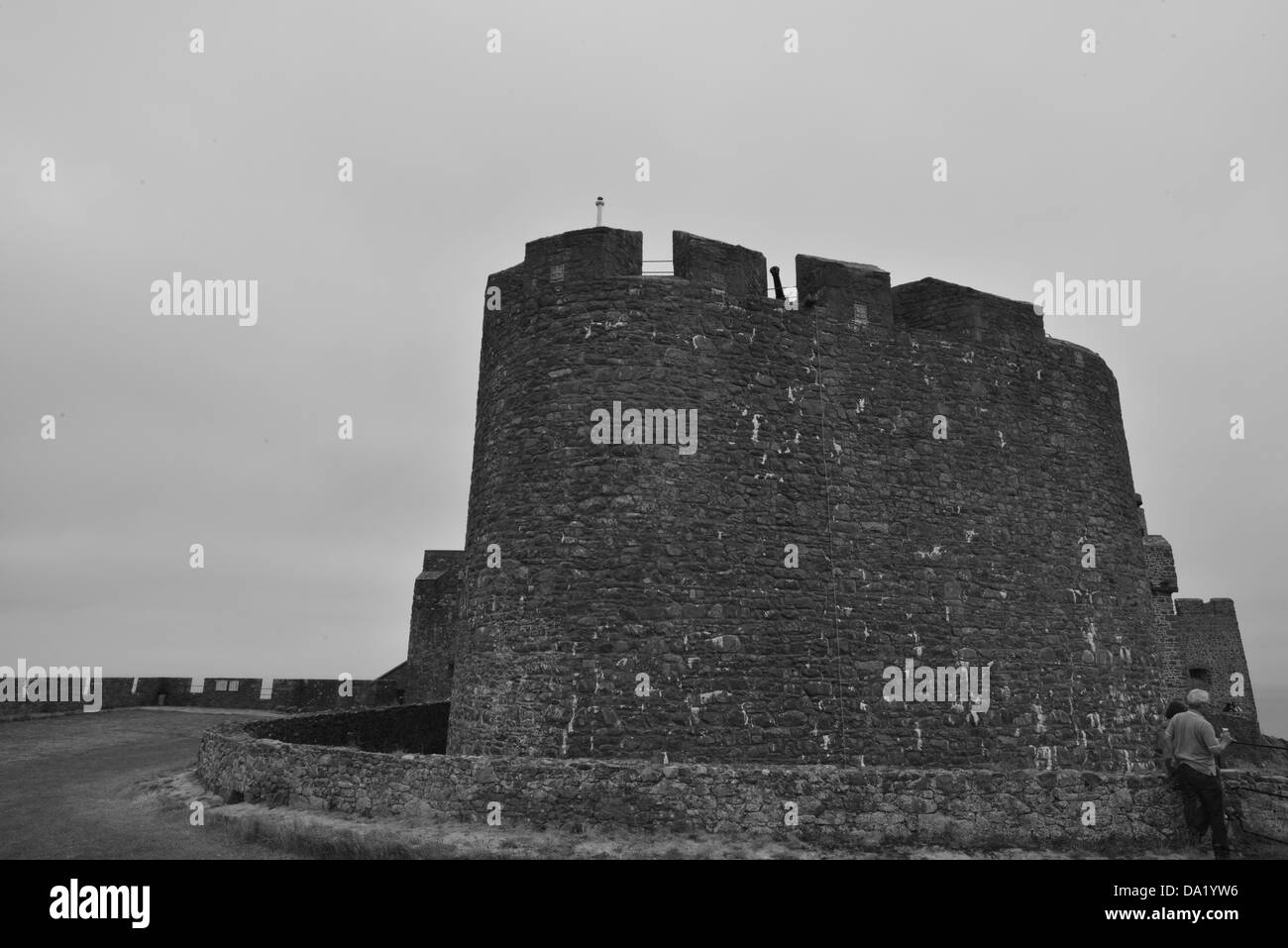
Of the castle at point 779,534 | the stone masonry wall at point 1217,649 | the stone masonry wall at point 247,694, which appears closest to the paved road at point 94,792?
the castle at point 779,534

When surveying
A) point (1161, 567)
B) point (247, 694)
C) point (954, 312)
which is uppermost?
point (954, 312)

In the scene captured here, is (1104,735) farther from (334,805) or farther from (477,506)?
(334,805)

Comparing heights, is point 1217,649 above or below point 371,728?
above

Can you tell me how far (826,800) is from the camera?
26.7 feet

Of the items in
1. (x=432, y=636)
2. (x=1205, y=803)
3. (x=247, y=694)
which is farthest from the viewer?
(x=247, y=694)

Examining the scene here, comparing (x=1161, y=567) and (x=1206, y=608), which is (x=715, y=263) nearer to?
(x=1161, y=567)

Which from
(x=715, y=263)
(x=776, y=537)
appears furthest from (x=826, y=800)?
(x=715, y=263)

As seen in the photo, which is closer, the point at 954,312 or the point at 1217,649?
the point at 954,312

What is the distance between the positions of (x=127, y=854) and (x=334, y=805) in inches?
83.1

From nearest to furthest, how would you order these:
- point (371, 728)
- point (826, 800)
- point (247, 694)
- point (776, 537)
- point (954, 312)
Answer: point (826, 800)
point (776, 537)
point (954, 312)
point (371, 728)
point (247, 694)

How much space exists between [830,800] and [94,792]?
11.3 meters

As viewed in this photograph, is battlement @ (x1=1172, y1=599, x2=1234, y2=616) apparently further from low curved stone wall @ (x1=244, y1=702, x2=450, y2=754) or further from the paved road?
the paved road

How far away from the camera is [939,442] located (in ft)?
42.1
